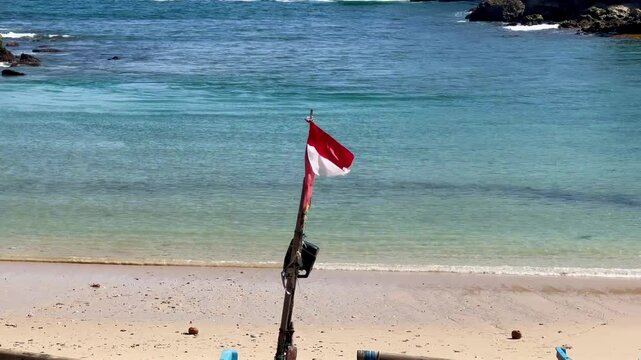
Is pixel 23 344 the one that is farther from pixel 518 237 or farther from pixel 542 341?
pixel 518 237

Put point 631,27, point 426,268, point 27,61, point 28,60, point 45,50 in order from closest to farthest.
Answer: point 426,268 → point 27,61 → point 28,60 → point 45,50 → point 631,27

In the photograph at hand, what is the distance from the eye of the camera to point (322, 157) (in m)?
7.66

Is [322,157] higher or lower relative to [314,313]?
higher

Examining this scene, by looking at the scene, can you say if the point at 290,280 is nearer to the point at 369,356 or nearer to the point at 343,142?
the point at 369,356

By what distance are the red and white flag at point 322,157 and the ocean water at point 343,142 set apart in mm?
5937

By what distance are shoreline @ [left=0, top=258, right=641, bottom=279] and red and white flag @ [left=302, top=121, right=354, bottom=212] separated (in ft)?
18.8

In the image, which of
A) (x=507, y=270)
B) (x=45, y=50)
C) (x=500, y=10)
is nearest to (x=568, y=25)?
(x=500, y=10)

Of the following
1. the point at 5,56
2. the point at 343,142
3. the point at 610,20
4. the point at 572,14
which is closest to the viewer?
the point at 343,142

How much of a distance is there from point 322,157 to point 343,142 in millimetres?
15533

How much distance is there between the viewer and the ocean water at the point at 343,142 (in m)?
14.8

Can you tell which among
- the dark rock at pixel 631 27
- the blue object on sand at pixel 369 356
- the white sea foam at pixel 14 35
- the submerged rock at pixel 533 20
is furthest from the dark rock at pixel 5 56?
the blue object on sand at pixel 369 356

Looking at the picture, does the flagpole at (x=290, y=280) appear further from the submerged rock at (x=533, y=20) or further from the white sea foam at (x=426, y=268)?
the submerged rock at (x=533, y=20)

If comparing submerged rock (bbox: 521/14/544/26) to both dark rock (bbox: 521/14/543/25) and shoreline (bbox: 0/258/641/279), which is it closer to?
dark rock (bbox: 521/14/543/25)

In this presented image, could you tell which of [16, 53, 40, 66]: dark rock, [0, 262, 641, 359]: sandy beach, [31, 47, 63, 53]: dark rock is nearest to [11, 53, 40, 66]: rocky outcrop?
[16, 53, 40, 66]: dark rock
